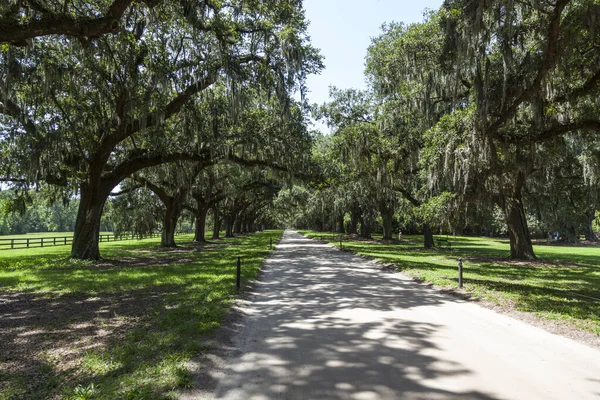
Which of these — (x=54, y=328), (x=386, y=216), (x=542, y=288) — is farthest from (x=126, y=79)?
(x=386, y=216)

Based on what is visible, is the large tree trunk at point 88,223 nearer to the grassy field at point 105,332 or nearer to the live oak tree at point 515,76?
the grassy field at point 105,332

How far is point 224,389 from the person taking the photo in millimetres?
3736

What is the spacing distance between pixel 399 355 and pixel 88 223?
1543 centimetres

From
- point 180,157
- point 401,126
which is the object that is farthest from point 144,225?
point 401,126

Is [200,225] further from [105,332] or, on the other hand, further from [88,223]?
[105,332]

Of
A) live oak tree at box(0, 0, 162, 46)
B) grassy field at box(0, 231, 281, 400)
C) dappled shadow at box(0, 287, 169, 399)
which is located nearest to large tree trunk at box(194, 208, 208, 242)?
grassy field at box(0, 231, 281, 400)

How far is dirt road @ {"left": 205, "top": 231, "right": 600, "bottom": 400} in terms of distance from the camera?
12.1 ft

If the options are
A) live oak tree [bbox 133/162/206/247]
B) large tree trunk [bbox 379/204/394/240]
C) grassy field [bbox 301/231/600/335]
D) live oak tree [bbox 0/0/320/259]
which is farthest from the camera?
large tree trunk [bbox 379/204/394/240]

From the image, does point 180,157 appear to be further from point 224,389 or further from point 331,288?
point 224,389

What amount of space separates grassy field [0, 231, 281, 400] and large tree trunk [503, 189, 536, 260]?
1362 cm

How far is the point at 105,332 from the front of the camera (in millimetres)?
5625

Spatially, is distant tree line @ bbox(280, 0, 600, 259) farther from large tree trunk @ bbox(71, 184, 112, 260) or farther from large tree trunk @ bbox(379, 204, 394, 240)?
large tree trunk @ bbox(71, 184, 112, 260)

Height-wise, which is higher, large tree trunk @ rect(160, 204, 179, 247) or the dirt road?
large tree trunk @ rect(160, 204, 179, 247)

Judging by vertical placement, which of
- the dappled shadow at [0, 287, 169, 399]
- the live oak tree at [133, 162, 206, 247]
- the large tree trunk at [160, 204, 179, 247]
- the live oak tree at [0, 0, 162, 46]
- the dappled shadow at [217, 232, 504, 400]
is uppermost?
the live oak tree at [0, 0, 162, 46]
